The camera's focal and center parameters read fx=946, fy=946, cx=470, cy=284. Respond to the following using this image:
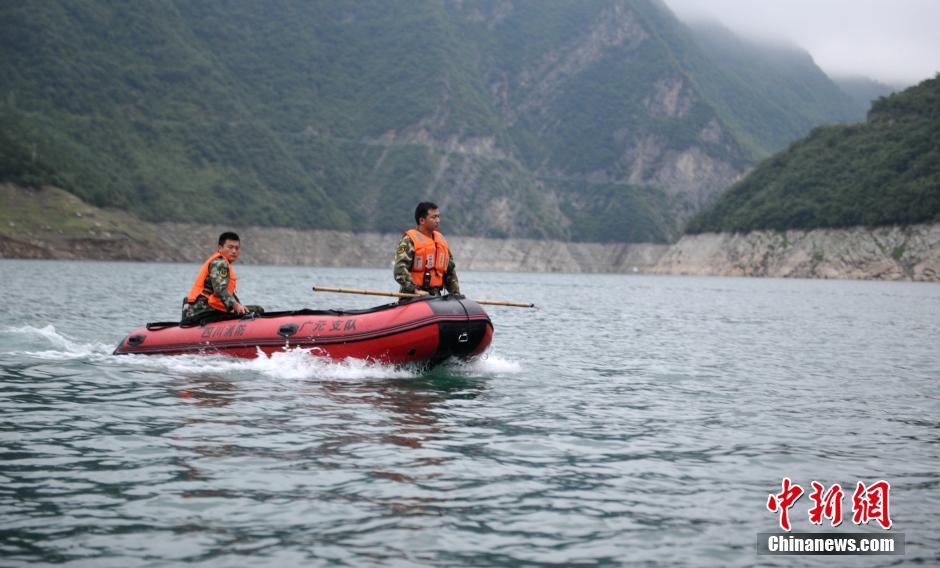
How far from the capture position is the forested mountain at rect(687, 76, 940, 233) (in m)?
120

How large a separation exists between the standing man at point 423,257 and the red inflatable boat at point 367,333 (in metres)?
0.60

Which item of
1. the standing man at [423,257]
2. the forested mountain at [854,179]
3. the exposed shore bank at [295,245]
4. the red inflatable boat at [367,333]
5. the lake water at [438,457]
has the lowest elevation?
the lake water at [438,457]

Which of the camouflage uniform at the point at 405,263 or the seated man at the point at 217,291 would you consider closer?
the camouflage uniform at the point at 405,263

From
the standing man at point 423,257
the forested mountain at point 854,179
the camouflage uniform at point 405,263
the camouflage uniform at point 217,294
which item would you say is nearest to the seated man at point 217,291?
the camouflage uniform at point 217,294

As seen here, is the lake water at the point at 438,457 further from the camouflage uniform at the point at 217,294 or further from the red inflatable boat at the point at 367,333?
the camouflage uniform at the point at 217,294

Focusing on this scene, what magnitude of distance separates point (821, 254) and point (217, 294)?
4691 inches

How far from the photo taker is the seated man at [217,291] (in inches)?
689

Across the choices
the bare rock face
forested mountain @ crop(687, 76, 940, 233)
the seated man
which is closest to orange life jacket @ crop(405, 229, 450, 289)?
the seated man

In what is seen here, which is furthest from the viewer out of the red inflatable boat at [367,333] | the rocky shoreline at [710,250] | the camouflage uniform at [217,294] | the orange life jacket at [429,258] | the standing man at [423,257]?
the rocky shoreline at [710,250]

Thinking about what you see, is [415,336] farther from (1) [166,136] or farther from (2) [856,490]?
(1) [166,136]

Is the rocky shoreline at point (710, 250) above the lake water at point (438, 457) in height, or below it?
above

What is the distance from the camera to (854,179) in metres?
136

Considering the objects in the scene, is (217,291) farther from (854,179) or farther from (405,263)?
(854,179)

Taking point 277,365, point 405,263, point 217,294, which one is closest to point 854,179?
point 405,263
